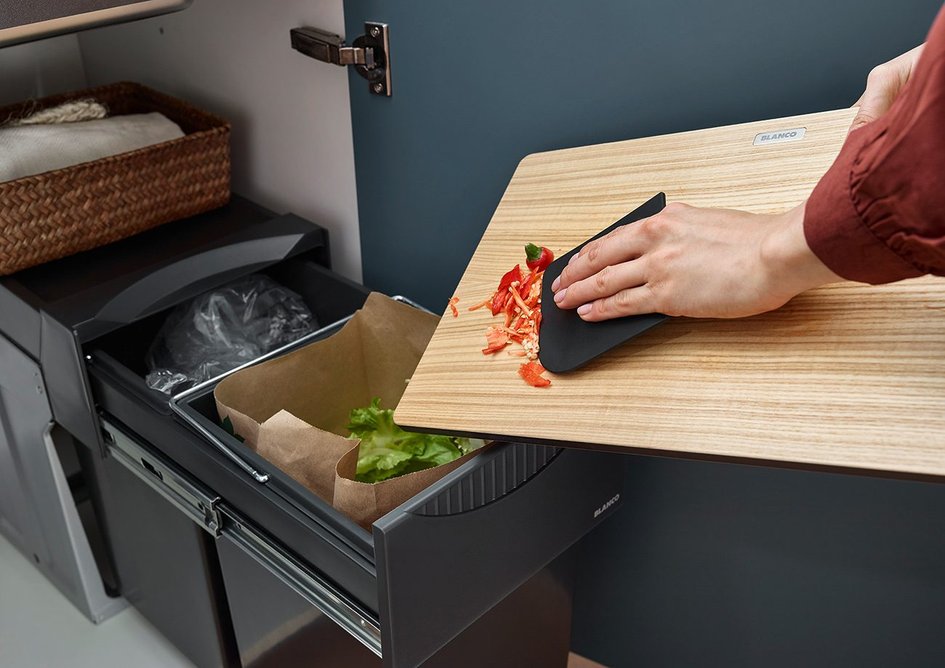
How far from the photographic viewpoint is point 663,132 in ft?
3.65

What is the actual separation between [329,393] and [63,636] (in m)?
0.78

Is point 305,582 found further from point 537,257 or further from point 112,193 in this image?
point 112,193

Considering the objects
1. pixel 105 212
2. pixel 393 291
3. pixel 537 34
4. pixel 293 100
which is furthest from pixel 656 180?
pixel 105 212

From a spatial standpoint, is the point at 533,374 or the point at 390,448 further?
the point at 390,448

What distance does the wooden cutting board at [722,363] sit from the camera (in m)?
0.70

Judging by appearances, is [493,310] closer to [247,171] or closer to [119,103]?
[247,171]

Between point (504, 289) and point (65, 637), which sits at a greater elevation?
point (504, 289)

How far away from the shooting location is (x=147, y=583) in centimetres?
152

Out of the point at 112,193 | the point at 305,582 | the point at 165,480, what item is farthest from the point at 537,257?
the point at 112,193

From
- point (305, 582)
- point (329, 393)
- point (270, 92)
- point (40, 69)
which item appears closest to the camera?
point (305, 582)

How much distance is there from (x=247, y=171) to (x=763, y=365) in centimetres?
117

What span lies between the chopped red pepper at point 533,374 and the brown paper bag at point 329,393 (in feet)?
0.52

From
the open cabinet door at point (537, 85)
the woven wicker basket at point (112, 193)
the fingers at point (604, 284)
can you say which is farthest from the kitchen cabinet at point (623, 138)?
the fingers at point (604, 284)

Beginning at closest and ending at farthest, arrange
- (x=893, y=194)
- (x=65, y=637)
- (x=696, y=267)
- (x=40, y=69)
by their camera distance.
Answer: (x=893, y=194)
(x=696, y=267)
(x=65, y=637)
(x=40, y=69)
